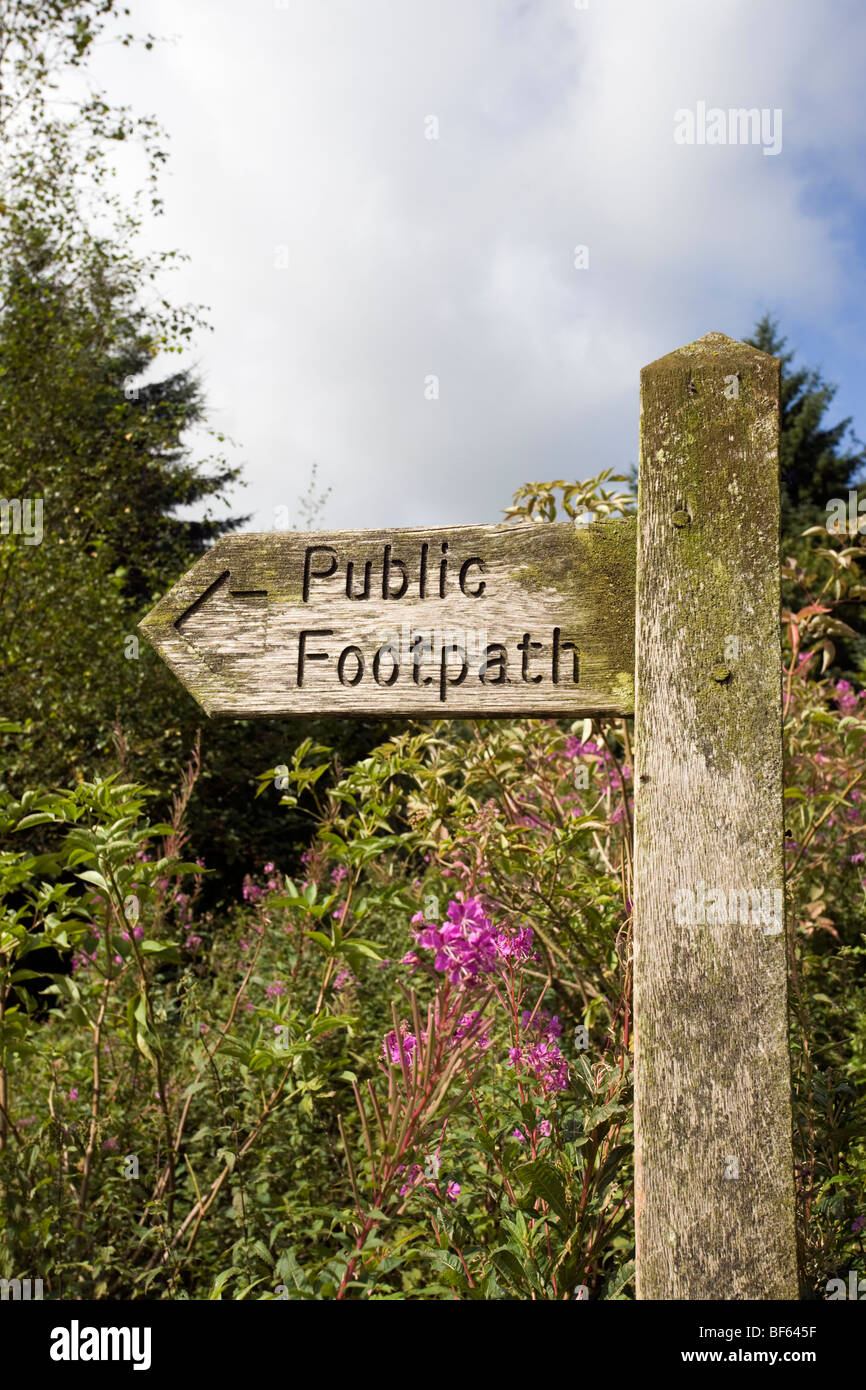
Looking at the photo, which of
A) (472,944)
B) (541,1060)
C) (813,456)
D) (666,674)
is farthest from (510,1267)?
(813,456)

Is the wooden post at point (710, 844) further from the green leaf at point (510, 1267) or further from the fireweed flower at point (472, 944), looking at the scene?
the fireweed flower at point (472, 944)

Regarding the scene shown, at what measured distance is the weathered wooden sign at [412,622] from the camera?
1.35m

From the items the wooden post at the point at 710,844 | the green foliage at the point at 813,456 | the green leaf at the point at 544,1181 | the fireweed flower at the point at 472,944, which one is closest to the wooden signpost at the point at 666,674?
the wooden post at the point at 710,844

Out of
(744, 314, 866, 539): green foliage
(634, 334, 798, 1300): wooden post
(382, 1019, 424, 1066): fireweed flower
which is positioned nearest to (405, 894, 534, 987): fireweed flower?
(382, 1019, 424, 1066): fireweed flower

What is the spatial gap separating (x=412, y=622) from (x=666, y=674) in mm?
379

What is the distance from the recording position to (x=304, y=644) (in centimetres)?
144

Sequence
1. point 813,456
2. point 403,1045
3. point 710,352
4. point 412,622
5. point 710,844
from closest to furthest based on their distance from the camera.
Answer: point 710,844, point 710,352, point 412,622, point 403,1045, point 813,456

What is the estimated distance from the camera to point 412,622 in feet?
4.58

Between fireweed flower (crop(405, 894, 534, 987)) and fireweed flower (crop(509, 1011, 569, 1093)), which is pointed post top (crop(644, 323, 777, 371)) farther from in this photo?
fireweed flower (crop(509, 1011, 569, 1093))

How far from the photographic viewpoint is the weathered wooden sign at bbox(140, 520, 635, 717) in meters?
1.35

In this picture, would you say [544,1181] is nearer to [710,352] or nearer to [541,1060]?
[541,1060]

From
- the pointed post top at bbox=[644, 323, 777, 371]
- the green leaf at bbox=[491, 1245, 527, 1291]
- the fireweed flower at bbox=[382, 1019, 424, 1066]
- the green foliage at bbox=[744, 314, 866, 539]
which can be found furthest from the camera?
the green foliage at bbox=[744, 314, 866, 539]

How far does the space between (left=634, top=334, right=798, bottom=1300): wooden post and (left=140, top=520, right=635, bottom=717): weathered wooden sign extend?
11 cm
